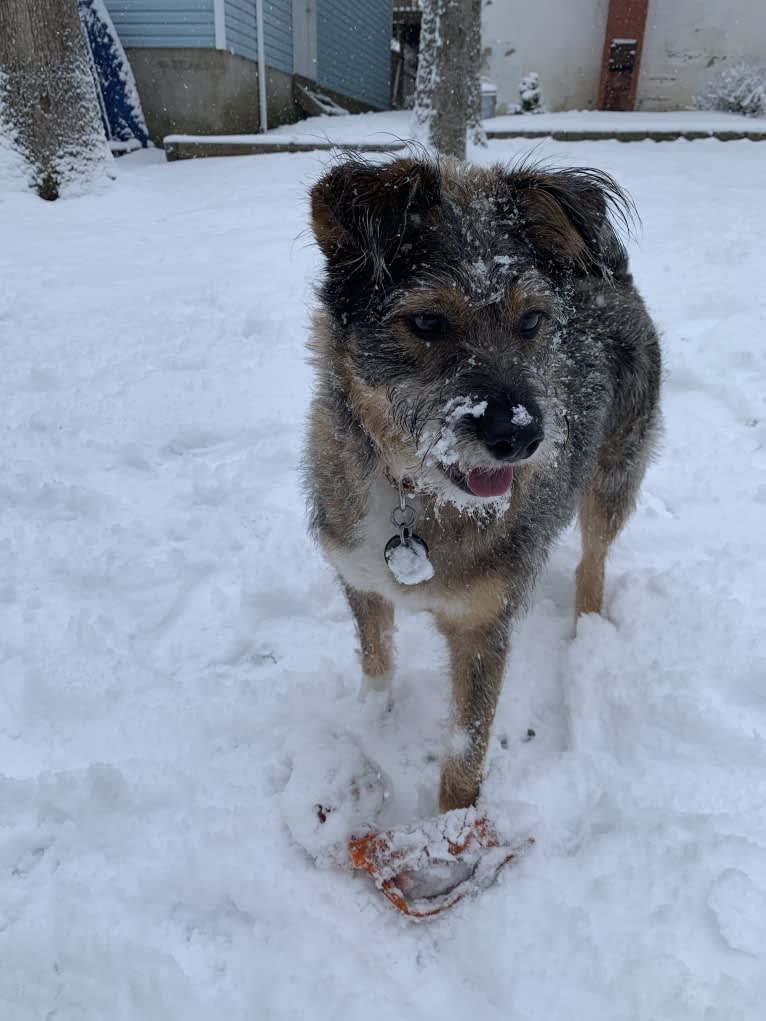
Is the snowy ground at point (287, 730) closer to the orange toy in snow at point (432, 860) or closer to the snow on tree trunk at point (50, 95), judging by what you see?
the orange toy in snow at point (432, 860)

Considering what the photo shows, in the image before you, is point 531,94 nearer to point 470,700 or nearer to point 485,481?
point 485,481

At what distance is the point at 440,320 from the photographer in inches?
84.0

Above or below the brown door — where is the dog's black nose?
below

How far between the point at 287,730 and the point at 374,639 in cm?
50

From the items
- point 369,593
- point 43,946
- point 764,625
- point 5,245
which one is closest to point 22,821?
point 43,946

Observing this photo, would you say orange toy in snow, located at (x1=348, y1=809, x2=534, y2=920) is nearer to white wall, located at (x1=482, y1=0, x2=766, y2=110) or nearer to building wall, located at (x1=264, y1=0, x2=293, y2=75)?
building wall, located at (x1=264, y1=0, x2=293, y2=75)

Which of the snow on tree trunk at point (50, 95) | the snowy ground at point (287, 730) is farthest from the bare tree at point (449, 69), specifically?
the snowy ground at point (287, 730)

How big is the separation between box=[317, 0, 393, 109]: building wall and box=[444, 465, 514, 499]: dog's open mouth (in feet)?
58.5

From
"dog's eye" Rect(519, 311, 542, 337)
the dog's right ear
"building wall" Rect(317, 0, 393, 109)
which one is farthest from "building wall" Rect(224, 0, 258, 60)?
"dog's eye" Rect(519, 311, 542, 337)

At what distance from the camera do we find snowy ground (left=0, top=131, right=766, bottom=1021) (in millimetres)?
1938

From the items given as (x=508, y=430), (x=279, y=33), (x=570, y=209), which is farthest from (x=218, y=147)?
(x=508, y=430)

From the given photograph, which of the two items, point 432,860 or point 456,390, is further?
point 432,860

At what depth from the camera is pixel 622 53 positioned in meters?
16.0

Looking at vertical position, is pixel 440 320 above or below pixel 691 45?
below
